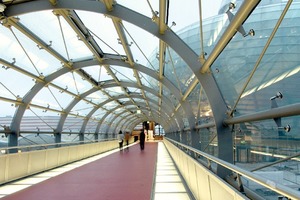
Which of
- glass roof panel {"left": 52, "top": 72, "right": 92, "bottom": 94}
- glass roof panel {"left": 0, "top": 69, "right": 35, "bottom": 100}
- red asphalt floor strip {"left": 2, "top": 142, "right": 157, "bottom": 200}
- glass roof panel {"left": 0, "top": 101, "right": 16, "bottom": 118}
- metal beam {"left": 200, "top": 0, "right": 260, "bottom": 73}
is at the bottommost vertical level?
red asphalt floor strip {"left": 2, "top": 142, "right": 157, "bottom": 200}

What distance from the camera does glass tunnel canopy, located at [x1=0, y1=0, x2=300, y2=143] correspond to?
4.87m

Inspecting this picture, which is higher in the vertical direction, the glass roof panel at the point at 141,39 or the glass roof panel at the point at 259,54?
the glass roof panel at the point at 141,39

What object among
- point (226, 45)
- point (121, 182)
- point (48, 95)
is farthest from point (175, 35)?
point (48, 95)

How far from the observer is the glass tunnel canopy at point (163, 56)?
4871mm

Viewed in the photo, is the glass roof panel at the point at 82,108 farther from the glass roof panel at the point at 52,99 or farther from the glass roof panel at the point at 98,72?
the glass roof panel at the point at 98,72

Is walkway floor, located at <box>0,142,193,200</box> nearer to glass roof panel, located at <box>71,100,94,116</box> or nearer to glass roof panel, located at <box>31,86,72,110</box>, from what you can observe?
glass roof panel, located at <box>31,86,72,110</box>

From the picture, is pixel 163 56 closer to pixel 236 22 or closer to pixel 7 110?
pixel 236 22

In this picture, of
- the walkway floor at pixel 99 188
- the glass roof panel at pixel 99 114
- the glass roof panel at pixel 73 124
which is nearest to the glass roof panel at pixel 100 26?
the walkway floor at pixel 99 188

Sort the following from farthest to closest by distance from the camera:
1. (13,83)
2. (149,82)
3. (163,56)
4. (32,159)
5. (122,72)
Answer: (149,82) → (122,72) → (13,83) → (163,56) → (32,159)

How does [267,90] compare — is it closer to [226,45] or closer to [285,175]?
[285,175]

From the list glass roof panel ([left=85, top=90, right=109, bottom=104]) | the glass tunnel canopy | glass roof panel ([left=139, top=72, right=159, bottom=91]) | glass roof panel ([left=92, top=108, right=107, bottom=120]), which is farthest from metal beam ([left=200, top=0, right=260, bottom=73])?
glass roof panel ([left=92, top=108, right=107, bottom=120])

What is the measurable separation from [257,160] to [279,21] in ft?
9.64

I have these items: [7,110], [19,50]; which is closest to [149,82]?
[19,50]

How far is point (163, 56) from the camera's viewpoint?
12.8m
